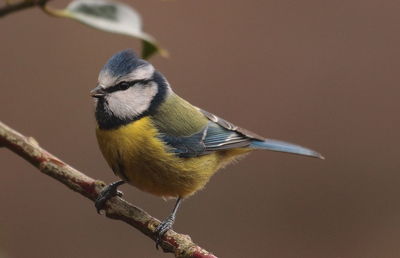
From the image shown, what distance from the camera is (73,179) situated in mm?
1328

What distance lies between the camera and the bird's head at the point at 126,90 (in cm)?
156

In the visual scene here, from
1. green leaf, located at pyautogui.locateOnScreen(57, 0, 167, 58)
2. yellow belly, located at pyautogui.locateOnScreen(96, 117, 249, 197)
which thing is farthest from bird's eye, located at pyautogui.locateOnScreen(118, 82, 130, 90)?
green leaf, located at pyautogui.locateOnScreen(57, 0, 167, 58)

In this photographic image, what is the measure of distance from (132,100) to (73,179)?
399 millimetres

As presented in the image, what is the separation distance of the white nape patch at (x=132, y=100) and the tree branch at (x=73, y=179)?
28 cm

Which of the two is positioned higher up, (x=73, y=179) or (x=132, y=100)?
(x=132, y=100)

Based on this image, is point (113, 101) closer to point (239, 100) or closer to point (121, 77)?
point (121, 77)

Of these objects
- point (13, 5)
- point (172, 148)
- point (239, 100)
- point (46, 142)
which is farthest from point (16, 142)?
point (239, 100)

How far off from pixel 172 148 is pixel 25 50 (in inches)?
72.1

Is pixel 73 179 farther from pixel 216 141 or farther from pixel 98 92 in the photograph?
pixel 216 141

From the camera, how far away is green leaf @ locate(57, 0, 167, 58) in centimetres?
101

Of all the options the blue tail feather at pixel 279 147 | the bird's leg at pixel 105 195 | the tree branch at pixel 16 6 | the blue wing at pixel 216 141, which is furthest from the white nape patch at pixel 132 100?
the tree branch at pixel 16 6

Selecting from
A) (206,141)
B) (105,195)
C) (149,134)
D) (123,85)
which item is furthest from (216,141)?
(105,195)

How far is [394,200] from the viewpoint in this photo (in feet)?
11.9

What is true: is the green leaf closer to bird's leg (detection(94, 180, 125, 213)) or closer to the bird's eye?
bird's leg (detection(94, 180, 125, 213))
